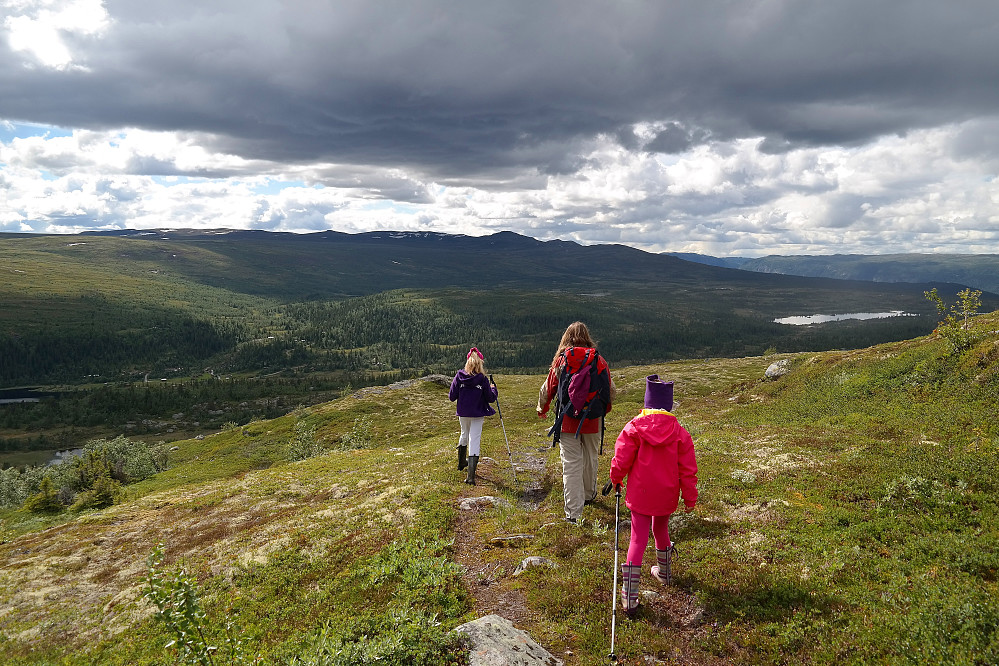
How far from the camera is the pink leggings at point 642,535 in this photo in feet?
30.3

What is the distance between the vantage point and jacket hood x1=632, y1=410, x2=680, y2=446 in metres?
9.48

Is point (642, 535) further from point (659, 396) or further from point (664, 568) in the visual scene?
point (659, 396)

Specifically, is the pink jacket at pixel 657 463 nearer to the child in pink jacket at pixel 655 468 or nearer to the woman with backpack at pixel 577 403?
the child in pink jacket at pixel 655 468

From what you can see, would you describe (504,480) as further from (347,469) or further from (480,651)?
(347,469)

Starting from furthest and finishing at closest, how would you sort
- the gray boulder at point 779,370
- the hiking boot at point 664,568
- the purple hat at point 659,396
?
the gray boulder at point 779,370 → the hiking boot at point 664,568 → the purple hat at point 659,396

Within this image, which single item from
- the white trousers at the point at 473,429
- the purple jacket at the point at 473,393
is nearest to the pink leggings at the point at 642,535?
the purple jacket at the point at 473,393

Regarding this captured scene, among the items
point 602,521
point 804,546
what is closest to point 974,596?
point 804,546

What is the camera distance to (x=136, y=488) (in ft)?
190

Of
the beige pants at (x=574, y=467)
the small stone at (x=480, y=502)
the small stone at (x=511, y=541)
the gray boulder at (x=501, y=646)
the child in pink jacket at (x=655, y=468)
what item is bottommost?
the small stone at (x=480, y=502)

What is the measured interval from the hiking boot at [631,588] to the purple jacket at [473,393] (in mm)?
9671

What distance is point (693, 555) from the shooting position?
429 inches

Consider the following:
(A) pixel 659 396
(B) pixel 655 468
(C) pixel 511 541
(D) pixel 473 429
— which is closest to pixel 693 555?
(B) pixel 655 468

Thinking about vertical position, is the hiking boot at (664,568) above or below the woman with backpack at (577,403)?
below

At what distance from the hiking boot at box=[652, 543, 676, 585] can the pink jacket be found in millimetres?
1000
